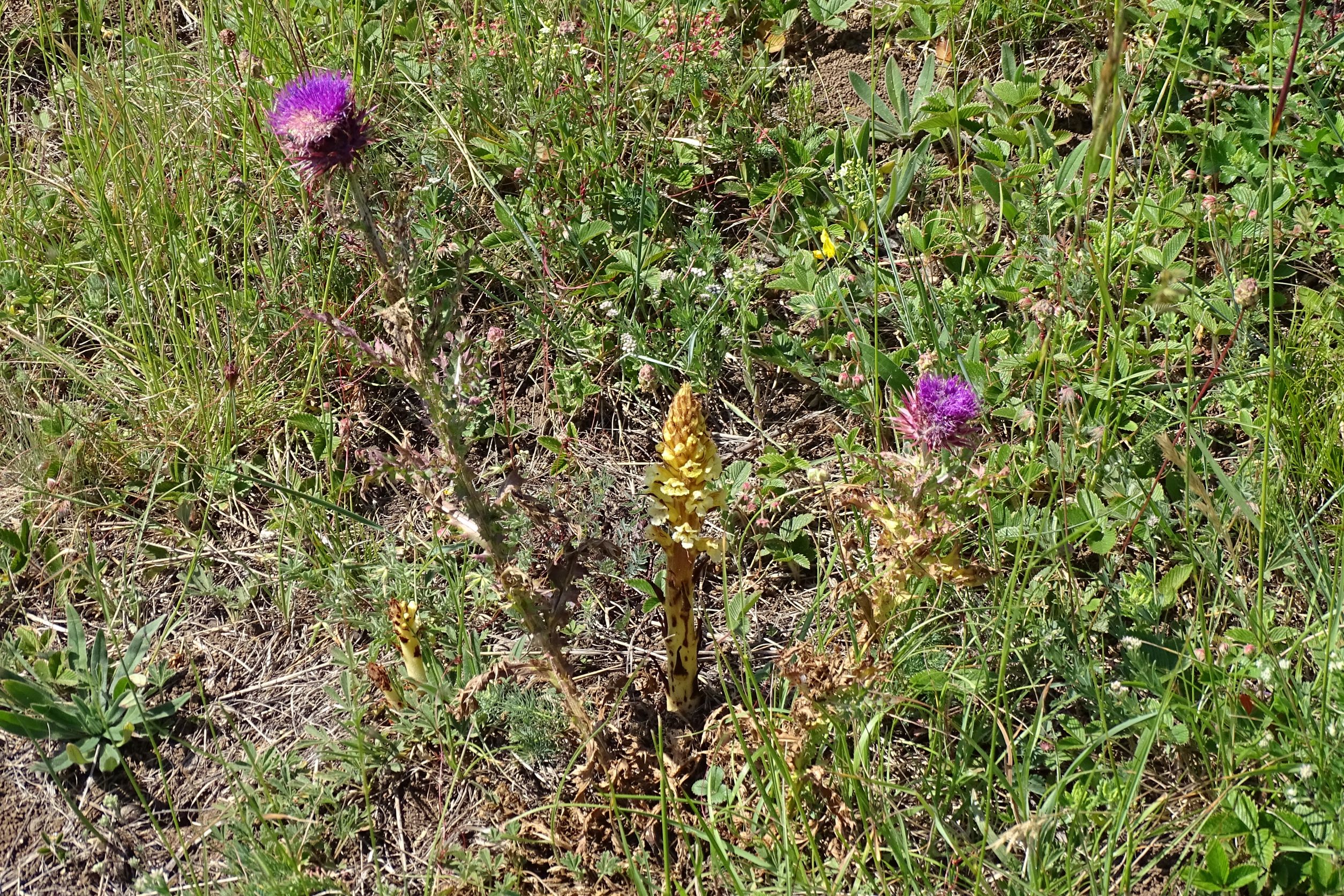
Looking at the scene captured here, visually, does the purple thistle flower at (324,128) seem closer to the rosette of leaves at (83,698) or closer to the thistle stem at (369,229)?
the thistle stem at (369,229)

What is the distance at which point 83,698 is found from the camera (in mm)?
2305

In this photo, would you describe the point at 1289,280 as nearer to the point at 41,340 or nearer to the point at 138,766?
the point at 138,766

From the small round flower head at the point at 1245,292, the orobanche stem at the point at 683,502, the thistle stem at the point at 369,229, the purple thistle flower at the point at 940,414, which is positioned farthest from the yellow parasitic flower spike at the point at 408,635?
the small round flower head at the point at 1245,292

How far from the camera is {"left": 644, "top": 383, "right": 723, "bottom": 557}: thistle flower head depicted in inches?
68.1

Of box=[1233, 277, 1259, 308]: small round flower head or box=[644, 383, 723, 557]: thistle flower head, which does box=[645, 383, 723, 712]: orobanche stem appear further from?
box=[1233, 277, 1259, 308]: small round flower head

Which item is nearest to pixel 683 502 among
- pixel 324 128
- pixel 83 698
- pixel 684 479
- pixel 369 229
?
pixel 684 479

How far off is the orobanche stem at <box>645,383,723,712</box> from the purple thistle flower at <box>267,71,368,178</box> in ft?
2.27

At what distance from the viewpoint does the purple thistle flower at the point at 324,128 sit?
1.80m

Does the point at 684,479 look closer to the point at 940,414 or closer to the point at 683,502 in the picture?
the point at 683,502

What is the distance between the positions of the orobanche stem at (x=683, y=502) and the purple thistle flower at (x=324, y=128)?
0.69m

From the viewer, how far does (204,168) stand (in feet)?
10.2

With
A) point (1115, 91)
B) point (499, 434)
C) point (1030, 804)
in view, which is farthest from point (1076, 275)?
point (499, 434)

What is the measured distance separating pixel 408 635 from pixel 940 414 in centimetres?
109

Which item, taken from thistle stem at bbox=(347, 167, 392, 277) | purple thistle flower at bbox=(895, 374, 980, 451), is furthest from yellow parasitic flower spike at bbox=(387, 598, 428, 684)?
purple thistle flower at bbox=(895, 374, 980, 451)
